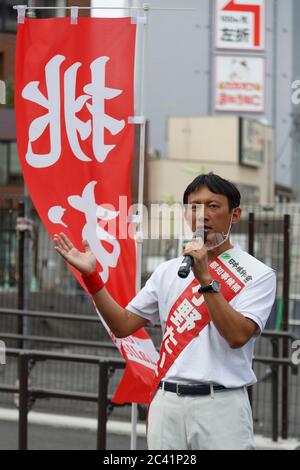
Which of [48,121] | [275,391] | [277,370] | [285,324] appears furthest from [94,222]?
[285,324]

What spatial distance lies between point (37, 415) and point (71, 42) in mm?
5471

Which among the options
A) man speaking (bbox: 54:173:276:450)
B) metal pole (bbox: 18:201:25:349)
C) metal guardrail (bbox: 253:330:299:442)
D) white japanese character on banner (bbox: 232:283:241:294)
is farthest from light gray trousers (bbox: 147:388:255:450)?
metal pole (bbox: 18:201:25:349)

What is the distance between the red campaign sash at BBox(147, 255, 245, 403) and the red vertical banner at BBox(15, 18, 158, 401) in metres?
1.46

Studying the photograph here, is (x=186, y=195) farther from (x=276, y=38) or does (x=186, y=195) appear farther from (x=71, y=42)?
(x=276, y=38)

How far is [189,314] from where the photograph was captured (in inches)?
157

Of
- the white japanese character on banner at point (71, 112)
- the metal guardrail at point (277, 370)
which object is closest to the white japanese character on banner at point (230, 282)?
the white japanese character on banner at point (71, 112)

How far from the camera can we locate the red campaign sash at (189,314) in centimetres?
395

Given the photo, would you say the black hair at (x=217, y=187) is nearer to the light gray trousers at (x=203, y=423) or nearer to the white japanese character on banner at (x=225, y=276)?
the white japanese character on banner at (x=225, y=276)

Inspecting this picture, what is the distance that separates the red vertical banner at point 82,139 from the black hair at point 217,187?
147 centimetres

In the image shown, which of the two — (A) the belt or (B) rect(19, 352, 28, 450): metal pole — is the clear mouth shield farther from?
(B) rect(19, 352, 28, 450): metal pole

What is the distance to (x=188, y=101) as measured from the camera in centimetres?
4659

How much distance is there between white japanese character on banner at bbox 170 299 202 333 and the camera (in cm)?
396

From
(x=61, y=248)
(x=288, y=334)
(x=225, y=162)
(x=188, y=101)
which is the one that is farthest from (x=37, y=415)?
(x=225, y=162)

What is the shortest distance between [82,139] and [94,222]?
456mm
